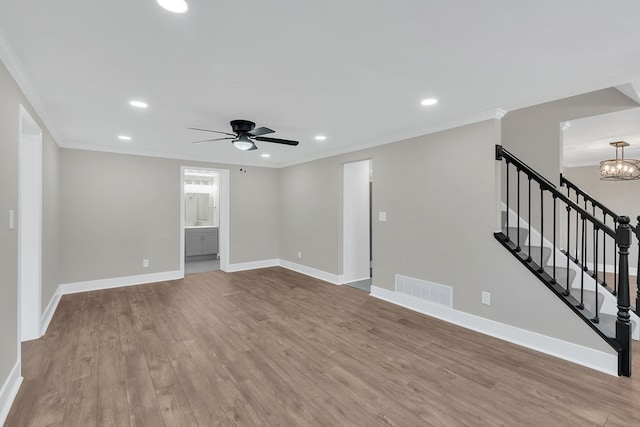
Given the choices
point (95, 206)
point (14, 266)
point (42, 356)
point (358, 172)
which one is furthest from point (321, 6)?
point (95, 206)

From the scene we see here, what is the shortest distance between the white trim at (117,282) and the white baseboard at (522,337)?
4198 mm

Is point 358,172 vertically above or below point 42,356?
above

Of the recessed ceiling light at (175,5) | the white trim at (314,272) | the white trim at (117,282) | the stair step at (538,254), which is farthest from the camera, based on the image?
the white trim at (314,272)

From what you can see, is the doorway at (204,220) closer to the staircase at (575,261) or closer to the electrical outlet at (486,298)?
the electrical outlet at (486,298)

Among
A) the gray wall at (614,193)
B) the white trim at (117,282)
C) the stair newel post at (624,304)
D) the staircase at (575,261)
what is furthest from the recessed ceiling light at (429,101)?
the gray wall at (614,193)

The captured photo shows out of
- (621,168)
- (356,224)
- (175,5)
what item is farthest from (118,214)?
(621,168)

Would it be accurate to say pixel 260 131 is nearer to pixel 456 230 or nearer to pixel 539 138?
pixel 456 230

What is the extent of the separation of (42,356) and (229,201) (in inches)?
156

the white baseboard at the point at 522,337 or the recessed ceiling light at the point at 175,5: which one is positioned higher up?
the recessed ceiling light at the point at 175,5

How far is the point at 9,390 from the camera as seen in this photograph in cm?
207

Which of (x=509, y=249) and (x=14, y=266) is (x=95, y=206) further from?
(x=509, y=249)

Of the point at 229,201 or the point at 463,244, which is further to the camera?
the point at 229,201

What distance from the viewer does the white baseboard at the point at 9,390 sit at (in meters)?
1.91

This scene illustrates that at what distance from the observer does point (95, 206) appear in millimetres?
4953
